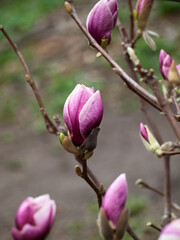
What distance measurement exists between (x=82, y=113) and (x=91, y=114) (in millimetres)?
12

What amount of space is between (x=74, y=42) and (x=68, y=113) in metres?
4.70

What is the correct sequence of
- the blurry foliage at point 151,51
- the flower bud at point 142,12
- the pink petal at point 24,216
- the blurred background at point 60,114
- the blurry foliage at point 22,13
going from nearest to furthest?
1. the pink petal at point 24,216
2. the flower bud at point 142,12
3. the blurred background at point 60,114
4. the blurry foliage at point 151,51
5. the blurry foliage at point 22,13

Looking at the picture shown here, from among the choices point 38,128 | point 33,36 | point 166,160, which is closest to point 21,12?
point 33,36

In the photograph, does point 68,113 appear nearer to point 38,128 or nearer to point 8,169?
point 8,169

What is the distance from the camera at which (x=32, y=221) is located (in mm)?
599

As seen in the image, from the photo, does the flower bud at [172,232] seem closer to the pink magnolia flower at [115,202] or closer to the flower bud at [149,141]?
the pink magnolia flower at [115,202]

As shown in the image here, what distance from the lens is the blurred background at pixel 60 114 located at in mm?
2883

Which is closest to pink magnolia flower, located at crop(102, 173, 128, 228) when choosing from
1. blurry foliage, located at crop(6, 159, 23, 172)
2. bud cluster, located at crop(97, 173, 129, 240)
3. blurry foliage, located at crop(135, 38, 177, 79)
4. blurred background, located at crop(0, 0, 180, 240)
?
bud cluster, located at crop(97, 173, 129, 240)

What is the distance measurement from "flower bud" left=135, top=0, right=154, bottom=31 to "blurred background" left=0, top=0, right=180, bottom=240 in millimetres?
1714

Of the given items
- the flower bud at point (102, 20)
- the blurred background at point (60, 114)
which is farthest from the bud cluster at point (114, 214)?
the blurred background at point (60, 114)

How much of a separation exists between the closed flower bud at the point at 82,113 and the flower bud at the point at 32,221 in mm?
118

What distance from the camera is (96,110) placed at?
0.65 m

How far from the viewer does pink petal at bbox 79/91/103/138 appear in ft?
2.11

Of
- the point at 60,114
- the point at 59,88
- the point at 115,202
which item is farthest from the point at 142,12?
the point at 59,88
